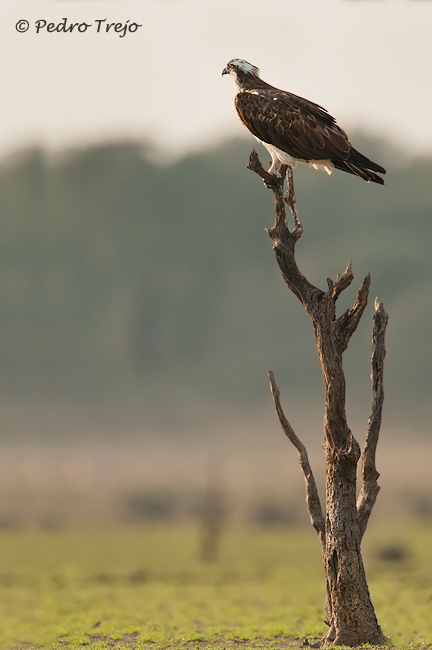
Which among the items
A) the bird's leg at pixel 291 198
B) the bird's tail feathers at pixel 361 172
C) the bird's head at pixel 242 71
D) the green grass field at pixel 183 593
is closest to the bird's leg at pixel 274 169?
the bird's leg at pixel 291 198

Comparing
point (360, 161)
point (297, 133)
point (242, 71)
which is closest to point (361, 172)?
point (360, 161)

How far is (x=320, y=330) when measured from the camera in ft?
39.3

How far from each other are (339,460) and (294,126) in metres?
6.38

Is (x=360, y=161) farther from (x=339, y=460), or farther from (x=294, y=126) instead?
(x=339, y=460)

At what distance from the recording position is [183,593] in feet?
71.2

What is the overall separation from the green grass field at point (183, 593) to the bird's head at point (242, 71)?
11.7 m

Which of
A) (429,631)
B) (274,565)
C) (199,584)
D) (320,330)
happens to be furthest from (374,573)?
(320,330)

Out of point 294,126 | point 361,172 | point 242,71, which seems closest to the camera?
point 361,172

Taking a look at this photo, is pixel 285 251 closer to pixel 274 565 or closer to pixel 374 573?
pixel 374 573

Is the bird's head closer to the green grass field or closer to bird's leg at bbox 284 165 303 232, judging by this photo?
bird's leg at bbox 284 165 303 232

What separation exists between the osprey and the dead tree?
72cm

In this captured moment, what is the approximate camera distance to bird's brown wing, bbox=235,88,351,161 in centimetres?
1233

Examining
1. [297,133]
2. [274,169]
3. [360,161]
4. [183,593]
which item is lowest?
[183,593]

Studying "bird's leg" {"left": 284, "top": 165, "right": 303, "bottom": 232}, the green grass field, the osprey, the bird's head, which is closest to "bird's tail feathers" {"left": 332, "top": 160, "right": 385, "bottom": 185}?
the osprey
